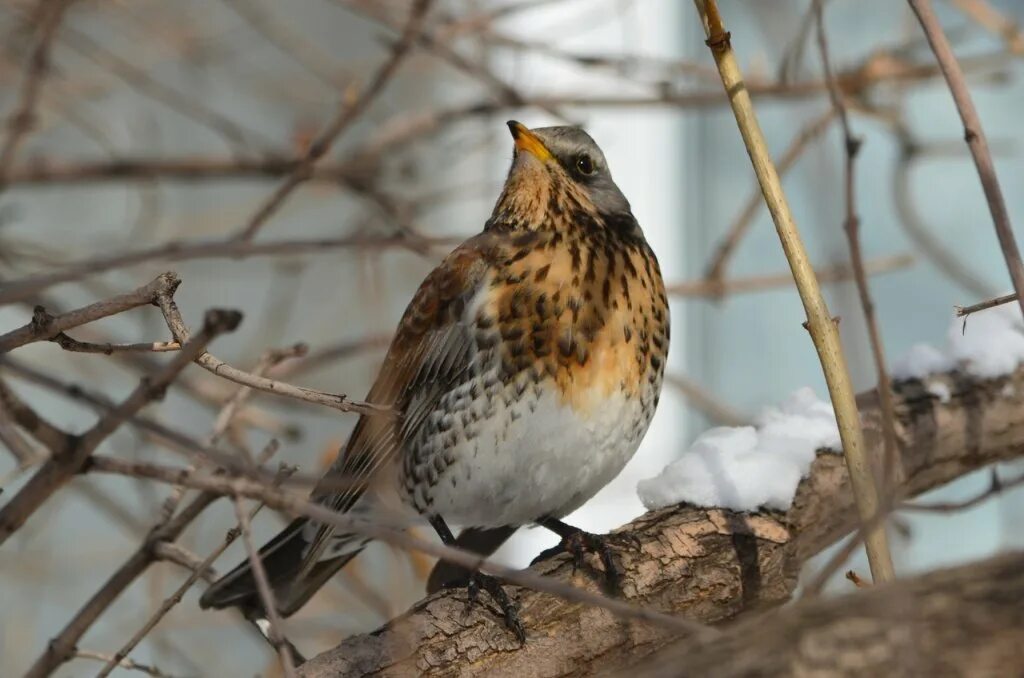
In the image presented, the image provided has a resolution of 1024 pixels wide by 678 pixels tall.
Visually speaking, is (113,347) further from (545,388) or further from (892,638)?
(545,388)

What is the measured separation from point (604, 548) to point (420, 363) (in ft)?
1.98

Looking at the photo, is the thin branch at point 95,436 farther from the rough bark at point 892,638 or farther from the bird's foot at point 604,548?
the bird's foot at point 604,548

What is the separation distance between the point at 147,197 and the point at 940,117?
3.22 metres

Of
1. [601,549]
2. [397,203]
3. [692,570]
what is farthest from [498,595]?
[397,203]

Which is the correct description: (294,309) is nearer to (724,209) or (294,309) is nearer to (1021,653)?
(724,209)

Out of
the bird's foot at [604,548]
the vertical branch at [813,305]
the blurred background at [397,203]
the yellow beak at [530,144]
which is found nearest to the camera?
the vertical branch at [813,305]

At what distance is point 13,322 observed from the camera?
5.34 m

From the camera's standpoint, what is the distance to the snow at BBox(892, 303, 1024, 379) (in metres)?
3.00

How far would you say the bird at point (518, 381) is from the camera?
261 centimetres

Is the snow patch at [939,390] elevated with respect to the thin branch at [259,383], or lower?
elevated

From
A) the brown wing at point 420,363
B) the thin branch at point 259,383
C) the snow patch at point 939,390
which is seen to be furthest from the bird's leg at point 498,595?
the snow patch at point 939,390

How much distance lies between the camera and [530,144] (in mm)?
2877

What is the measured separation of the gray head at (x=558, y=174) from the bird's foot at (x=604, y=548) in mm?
768

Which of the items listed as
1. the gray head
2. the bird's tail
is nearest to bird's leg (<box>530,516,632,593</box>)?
the bird's tail
